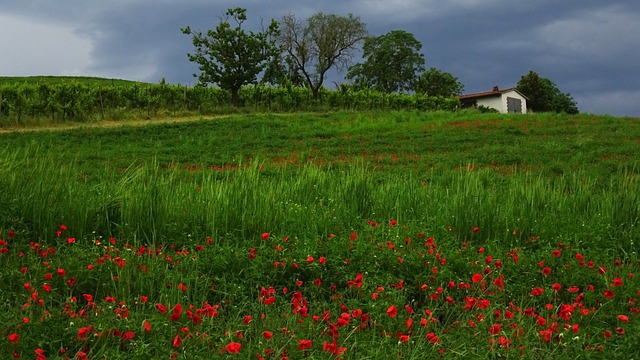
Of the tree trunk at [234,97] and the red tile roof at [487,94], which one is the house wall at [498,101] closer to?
the red tile roof at [487,94]

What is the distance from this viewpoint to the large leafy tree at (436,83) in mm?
57844

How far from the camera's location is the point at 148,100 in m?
30.6

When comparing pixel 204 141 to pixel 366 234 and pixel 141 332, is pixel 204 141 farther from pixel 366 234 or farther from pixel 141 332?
pixel 141 332

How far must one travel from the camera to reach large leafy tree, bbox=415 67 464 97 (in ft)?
190

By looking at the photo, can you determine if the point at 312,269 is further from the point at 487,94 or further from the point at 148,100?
the point at 487,94

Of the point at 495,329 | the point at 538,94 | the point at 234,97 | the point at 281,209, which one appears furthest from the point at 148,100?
the point at 538,94

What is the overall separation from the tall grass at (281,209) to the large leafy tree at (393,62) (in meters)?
51.3

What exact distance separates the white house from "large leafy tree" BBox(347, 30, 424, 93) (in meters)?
6.01

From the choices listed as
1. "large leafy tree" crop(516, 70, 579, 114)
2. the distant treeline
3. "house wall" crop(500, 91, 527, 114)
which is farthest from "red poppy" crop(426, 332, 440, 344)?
"large leafy tree" crop(516, 70, 579, 114)

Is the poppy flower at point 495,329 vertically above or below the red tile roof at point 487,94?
below

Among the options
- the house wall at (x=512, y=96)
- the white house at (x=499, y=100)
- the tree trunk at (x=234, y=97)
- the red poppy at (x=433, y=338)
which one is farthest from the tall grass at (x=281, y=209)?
the white house at (x=499, y=100)

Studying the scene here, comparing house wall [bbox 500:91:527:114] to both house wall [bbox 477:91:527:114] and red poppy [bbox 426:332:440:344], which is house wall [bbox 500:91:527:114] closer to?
house wall [bbox 477:91:527:114]

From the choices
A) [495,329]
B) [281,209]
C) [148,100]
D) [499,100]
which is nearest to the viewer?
[495,329]

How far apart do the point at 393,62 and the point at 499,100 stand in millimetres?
11811
